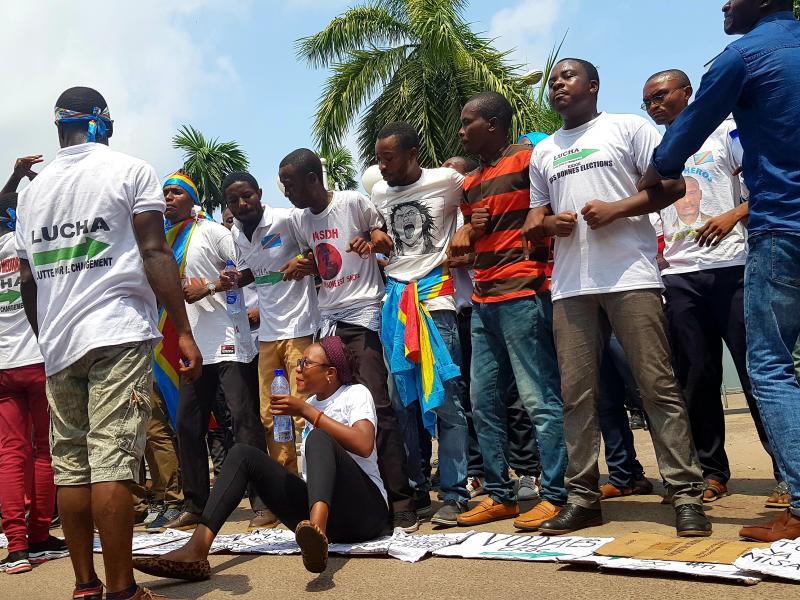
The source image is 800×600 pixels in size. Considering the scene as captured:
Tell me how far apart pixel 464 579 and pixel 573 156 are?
2271 millimetres

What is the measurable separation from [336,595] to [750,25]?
3.17 meters

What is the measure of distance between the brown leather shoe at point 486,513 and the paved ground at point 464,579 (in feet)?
0.32

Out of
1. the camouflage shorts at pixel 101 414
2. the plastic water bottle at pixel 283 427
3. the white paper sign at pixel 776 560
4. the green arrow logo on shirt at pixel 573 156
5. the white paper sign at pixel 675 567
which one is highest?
the green arrow logo on shirt at pixel 573 156

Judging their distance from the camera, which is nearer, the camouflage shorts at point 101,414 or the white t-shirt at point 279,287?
the camouflage shorts at point 101,414

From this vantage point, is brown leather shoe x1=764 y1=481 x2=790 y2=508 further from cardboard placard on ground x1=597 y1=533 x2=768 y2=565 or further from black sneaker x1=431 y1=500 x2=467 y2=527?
black sneaker x1=431 y1=500 x2=467 y2=527

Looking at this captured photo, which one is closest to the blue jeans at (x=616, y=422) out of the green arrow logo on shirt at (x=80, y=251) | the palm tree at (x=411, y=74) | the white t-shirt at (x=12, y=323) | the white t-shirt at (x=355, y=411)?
the white t-shirt at (x=355, y=411)

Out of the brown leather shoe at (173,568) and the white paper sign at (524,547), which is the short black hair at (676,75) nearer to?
the white paper sign at (524,547)

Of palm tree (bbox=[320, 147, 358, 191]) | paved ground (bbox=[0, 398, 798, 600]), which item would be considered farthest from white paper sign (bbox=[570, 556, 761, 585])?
palm tree (bbox=[320, 147, 358, 191])

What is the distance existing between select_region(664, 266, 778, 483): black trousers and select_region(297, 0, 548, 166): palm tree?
17532 mm

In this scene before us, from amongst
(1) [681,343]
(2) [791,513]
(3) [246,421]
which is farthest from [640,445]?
(2) [791,513]

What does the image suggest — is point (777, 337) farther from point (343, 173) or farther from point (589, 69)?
point (343, 173)

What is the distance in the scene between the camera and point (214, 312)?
6594 millimetres

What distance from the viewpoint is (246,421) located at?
6.25 m

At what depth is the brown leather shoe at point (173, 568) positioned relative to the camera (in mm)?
4199
